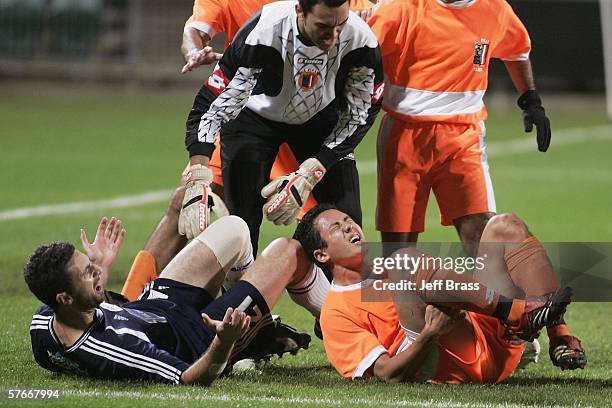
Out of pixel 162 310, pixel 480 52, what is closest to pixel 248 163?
pixel 162 310

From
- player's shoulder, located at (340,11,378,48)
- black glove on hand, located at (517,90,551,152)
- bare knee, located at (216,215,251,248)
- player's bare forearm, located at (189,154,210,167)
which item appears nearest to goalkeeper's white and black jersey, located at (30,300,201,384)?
bare knee, located at (216,215,251,248)

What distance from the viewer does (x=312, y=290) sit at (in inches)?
261

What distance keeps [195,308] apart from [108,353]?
612 mm

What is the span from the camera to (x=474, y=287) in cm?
562

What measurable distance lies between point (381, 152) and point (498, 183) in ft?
26.5

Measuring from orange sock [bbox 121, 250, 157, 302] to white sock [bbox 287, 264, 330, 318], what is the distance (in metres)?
0.95

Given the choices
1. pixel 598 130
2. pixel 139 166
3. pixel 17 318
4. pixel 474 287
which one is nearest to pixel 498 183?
pixel 139 166

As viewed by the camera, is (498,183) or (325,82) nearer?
(325,82)

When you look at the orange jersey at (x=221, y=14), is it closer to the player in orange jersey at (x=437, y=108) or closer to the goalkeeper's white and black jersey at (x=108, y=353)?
the player in orange jersey at (x=437, y=108)

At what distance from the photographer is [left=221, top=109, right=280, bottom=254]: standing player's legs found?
22.9ft

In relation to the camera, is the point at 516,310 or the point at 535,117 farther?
the point at 535,117

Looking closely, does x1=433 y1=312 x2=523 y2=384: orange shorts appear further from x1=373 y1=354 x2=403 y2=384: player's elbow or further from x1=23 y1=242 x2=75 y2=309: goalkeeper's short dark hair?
x1=23 y1=242 x2=75 y2=309: goalkeeper's short dark hair

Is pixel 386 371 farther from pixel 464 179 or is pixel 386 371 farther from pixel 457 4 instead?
pixel 457 4

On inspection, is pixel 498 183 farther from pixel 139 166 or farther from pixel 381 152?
pixel 381 152
